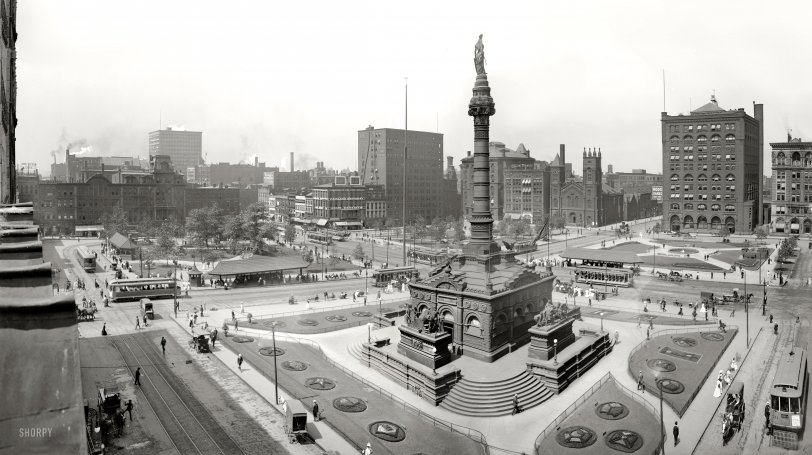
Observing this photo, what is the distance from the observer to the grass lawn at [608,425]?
84.5 ft

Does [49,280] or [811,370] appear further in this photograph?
[811,370]

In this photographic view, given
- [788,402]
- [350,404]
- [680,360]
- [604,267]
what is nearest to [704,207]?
[604,267]

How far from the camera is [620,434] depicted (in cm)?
2689

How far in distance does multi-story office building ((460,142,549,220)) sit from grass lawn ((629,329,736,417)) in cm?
9864

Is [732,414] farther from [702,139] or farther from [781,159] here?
[702,139]

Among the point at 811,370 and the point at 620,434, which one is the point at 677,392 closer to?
the point at 620,434

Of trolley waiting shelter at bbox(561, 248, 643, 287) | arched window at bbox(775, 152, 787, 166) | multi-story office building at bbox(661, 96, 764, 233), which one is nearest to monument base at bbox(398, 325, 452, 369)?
trolley waiting shelter at bbox(561, 248, 643, 287)

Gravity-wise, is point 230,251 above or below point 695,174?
below

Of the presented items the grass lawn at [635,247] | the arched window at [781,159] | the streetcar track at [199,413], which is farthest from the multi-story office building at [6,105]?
the arched window at [781,159]

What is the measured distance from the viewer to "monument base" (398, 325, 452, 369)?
34.0 m

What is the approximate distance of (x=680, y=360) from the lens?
1499 inches

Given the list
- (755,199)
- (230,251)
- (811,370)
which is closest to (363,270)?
(230,251)

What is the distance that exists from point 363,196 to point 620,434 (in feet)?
375

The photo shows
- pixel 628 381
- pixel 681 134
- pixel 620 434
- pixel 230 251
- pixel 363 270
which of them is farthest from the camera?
pixel 681 134
